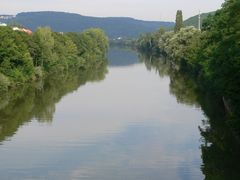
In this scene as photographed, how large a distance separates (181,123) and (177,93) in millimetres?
17141

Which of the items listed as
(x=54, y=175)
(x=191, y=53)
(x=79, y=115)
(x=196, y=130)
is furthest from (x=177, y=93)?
(x=54, y=175)

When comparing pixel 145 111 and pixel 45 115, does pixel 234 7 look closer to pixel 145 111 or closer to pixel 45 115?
pixel 145 111

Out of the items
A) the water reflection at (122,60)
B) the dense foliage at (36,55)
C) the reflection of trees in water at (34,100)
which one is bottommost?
the water reflection at (122,60)

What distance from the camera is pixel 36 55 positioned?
6769 centimetres

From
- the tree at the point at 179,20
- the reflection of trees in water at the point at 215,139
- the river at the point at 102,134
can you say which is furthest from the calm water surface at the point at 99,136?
the tree at the point at 179,20

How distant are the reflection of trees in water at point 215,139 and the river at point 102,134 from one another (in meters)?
0.30

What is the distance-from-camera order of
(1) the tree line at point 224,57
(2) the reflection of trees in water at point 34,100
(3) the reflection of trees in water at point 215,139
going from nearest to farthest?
(3) the reflection of trees in water at point 215,139 → (1) the tree line at point 224,57 → (2) the reflection of trees in water at point 34,100

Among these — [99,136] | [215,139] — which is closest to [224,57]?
[215,139]

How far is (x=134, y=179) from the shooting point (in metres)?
24.4

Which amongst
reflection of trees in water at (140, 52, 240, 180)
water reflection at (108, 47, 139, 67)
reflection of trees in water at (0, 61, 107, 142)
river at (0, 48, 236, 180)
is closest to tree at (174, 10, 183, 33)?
water reflection at (108, 47, 139, 67)

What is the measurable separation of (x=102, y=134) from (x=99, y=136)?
68 cm

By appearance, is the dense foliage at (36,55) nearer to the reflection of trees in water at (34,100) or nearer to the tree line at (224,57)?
the reflection of trees in water at (34,100)

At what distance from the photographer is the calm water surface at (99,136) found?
26.0m

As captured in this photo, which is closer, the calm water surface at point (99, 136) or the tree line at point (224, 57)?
the calm water surface at point (99, 136)
